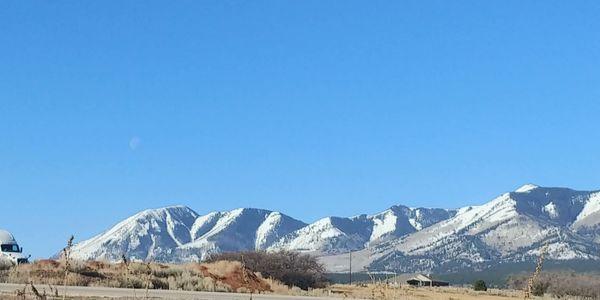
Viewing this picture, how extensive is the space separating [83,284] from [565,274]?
247 feet

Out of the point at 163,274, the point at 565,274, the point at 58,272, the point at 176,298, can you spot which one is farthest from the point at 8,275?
the point at 565,274

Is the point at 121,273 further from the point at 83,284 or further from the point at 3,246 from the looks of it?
the point at 3,246

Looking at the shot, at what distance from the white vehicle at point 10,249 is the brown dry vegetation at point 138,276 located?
4498mm

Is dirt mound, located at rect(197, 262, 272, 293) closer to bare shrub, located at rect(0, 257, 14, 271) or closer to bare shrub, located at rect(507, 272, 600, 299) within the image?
bare shrub, located at rect(0, 257, 14, 271)

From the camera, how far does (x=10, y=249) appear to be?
190 feet

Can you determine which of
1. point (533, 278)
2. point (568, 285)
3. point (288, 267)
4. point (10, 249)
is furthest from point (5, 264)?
point (568, 285)

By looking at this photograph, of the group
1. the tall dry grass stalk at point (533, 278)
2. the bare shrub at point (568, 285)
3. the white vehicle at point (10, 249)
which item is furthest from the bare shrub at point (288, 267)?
the tall dry grass stalk at point (533, 278)

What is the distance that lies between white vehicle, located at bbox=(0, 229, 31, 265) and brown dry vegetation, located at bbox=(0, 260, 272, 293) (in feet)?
14.8

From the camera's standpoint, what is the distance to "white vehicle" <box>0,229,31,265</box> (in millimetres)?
56616

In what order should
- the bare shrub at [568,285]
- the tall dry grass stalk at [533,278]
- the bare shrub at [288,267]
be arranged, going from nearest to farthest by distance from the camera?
the tall dry grass stalk at [533,278] < the bare shrub at [288,267] < the bare shrub at [568,285]

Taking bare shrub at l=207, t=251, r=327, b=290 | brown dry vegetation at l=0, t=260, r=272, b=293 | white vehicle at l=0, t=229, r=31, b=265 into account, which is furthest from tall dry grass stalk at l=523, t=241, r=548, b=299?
bare shrub at l=207, t=251, r=327, b=290

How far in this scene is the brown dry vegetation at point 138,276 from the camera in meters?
44.9

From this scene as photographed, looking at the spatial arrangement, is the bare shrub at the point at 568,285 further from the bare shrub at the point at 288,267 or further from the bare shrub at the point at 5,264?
the bare shrub at the point at 5,264

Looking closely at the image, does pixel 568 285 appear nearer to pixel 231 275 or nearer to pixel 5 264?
pixel 231 275
